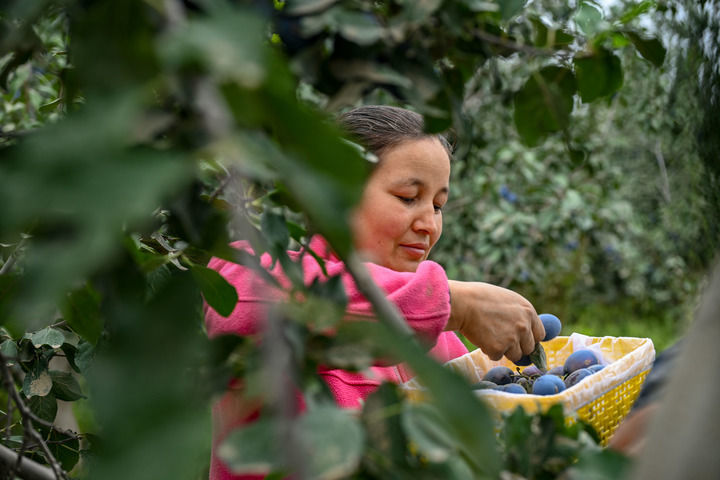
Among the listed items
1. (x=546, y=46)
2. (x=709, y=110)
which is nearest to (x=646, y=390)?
(x=546, y=46)

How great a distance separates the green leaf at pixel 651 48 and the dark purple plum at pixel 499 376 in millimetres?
604

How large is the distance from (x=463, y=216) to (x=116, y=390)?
141 inches

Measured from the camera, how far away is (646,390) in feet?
2.12

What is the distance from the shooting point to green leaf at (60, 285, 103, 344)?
1.74ft

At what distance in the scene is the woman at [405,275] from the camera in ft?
3.07

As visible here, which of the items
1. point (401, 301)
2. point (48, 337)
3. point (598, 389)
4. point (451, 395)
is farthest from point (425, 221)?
point (451, 395)

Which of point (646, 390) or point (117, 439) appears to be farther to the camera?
point (646, 390)

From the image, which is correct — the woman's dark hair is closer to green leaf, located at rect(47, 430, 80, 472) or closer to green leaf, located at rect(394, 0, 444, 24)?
green leaf, located at rect(47, 430, 80, 472)

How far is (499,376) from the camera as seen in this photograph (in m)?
1.10

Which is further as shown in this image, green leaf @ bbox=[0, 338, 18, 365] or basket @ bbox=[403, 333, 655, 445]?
green leaf @ bbox=[0, 338, 18, 365]

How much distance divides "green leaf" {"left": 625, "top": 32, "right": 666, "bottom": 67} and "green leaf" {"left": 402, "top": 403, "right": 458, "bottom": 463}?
A: 0.40m

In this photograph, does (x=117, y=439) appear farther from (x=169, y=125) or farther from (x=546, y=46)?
(x=546, y=46)

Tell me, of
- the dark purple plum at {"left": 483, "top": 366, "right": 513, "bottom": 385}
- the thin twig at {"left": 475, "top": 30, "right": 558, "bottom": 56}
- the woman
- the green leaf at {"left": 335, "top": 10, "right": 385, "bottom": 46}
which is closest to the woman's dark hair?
the woman

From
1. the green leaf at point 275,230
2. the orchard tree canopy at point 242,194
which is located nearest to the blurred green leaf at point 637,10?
the orchard tree canopy at point 242,194
